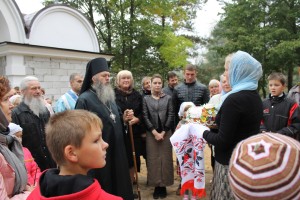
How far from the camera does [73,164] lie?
5.61 ft

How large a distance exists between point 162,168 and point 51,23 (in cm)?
568

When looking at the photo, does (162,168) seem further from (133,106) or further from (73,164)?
(73,164)

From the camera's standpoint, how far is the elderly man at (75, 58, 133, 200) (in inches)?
137

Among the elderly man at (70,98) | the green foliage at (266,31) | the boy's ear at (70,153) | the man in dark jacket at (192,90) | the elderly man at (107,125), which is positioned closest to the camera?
the boy's ear at (70,153)

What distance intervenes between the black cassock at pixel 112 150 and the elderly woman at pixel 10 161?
2.89 ft

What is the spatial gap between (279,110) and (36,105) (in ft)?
11.4

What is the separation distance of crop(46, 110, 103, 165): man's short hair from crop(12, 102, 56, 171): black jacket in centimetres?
237

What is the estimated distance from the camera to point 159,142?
5.33 metres

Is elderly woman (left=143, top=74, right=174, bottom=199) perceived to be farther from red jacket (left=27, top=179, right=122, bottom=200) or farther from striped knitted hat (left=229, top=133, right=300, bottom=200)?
striped knitted hat (left=229, top=133, right=300, bottom=200)

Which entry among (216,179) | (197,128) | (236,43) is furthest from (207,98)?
(236,43)

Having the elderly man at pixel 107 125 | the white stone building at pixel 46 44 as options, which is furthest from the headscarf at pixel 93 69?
the white stone building at pixel 46 44

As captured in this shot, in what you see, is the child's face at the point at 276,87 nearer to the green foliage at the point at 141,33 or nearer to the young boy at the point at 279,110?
the young boy at the point at 279,110

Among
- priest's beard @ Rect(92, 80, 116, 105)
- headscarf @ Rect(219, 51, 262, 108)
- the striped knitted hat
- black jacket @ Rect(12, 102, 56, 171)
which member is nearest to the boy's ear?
the striped knitted hat

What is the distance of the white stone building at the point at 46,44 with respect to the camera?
25.3ft
